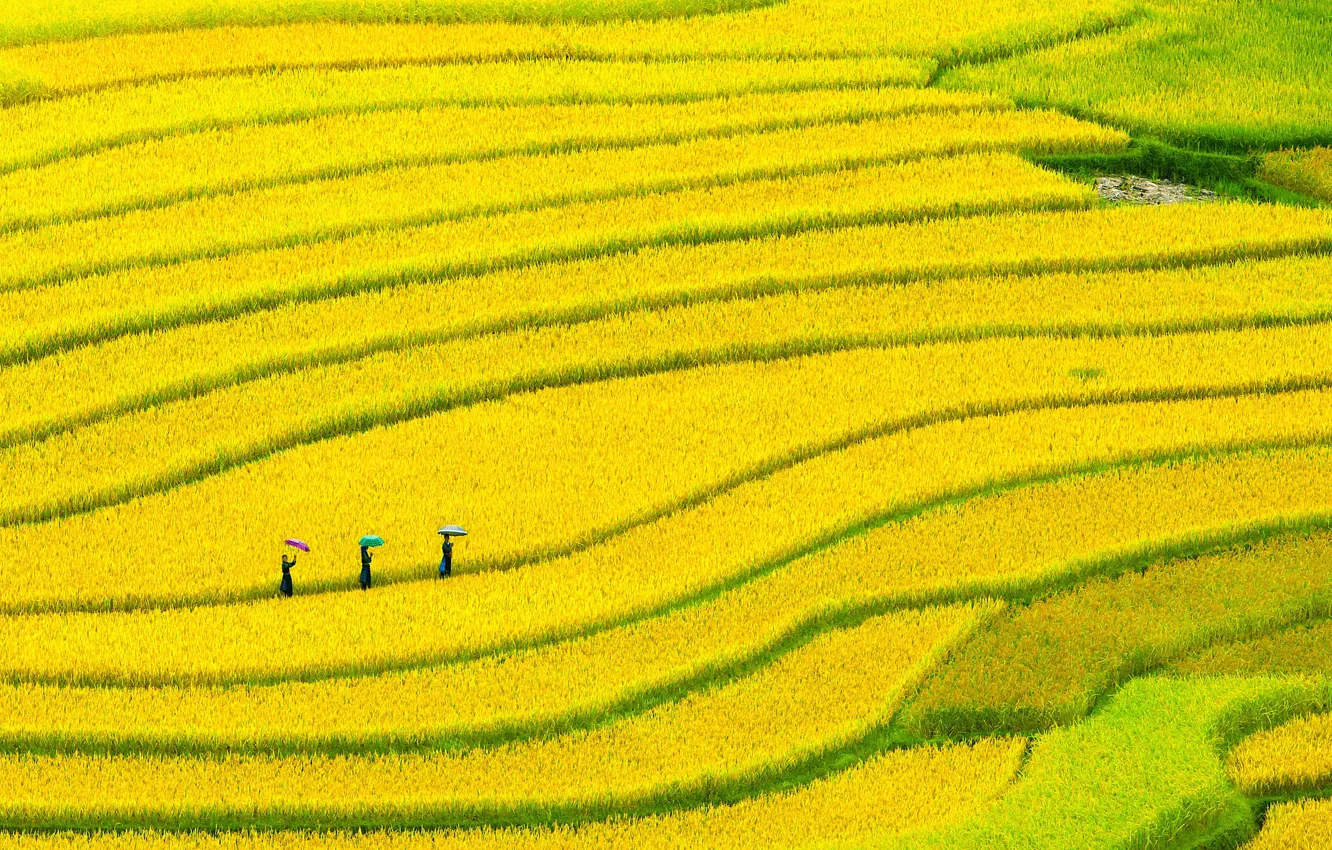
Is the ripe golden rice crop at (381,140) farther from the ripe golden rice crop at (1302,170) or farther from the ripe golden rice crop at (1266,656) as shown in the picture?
the ripe golden rice crop at (1266,656)

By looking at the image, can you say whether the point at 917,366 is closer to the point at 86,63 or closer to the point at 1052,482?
the point at 1052,482

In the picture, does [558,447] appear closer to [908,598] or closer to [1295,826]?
[908,598]

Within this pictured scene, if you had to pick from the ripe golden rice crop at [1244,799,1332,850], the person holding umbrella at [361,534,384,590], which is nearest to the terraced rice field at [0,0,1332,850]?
the ripe golden rice crop at [1244,799,1332,850]

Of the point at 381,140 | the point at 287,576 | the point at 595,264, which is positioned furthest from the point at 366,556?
the point at 381,140

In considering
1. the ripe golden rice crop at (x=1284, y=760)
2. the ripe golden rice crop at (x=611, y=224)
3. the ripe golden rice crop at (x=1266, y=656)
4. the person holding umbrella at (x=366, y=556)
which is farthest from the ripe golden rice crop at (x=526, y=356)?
the ripe golden rice crop at (x=1284, y=760)

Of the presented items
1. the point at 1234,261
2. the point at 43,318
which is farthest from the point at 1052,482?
the point at 43,318

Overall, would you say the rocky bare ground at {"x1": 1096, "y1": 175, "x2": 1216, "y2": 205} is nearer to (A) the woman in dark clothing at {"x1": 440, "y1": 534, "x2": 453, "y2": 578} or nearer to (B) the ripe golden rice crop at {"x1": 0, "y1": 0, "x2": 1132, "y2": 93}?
(B) the ripe golden rice crop at {"x1": 0, "y1": 0, "x2": 1132, "y2": 93}
